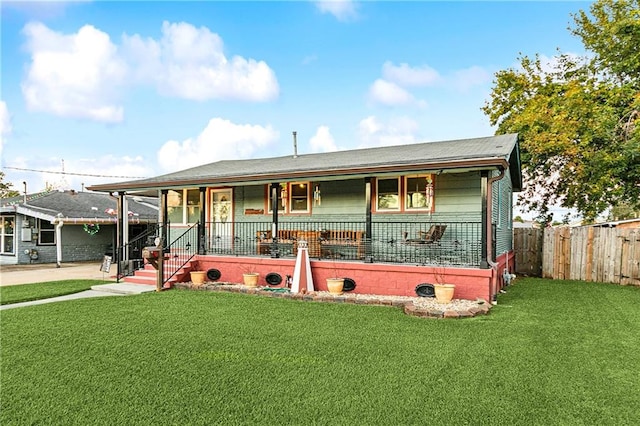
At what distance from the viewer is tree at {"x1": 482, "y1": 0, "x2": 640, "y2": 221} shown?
13219 millimetres

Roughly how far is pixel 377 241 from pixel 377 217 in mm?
871

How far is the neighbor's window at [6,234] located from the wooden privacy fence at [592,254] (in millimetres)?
21282

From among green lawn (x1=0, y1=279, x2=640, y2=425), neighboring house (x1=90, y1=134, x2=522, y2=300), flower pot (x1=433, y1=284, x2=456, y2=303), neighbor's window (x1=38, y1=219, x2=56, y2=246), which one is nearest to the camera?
green lawn (x1=0, y1=279, x2=640, y2=425)

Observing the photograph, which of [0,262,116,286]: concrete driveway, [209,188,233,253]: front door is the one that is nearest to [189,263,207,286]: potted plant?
[209,188,233,253]: front door

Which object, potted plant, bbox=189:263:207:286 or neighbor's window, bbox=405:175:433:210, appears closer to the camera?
neighbor's window, bbox=405:175:433:210

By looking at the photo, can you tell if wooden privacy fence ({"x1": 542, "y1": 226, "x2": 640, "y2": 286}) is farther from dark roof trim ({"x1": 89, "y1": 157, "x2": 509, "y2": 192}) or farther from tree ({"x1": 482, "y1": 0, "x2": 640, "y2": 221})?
dark roof trim ({"x1": 89, "y1": 157, "x2": 509, "y2": 192})

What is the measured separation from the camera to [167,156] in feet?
90.7

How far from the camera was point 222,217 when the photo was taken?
12781mm

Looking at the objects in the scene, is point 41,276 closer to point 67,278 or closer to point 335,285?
point 67,278

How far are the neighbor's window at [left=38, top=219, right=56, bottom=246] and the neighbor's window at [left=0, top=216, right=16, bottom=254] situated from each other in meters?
1.09

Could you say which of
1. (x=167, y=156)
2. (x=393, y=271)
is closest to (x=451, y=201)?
(x=393, y=271)

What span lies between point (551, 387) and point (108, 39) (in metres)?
14.9

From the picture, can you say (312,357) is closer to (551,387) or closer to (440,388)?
(440,388)

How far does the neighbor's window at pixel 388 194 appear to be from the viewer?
394 inches
